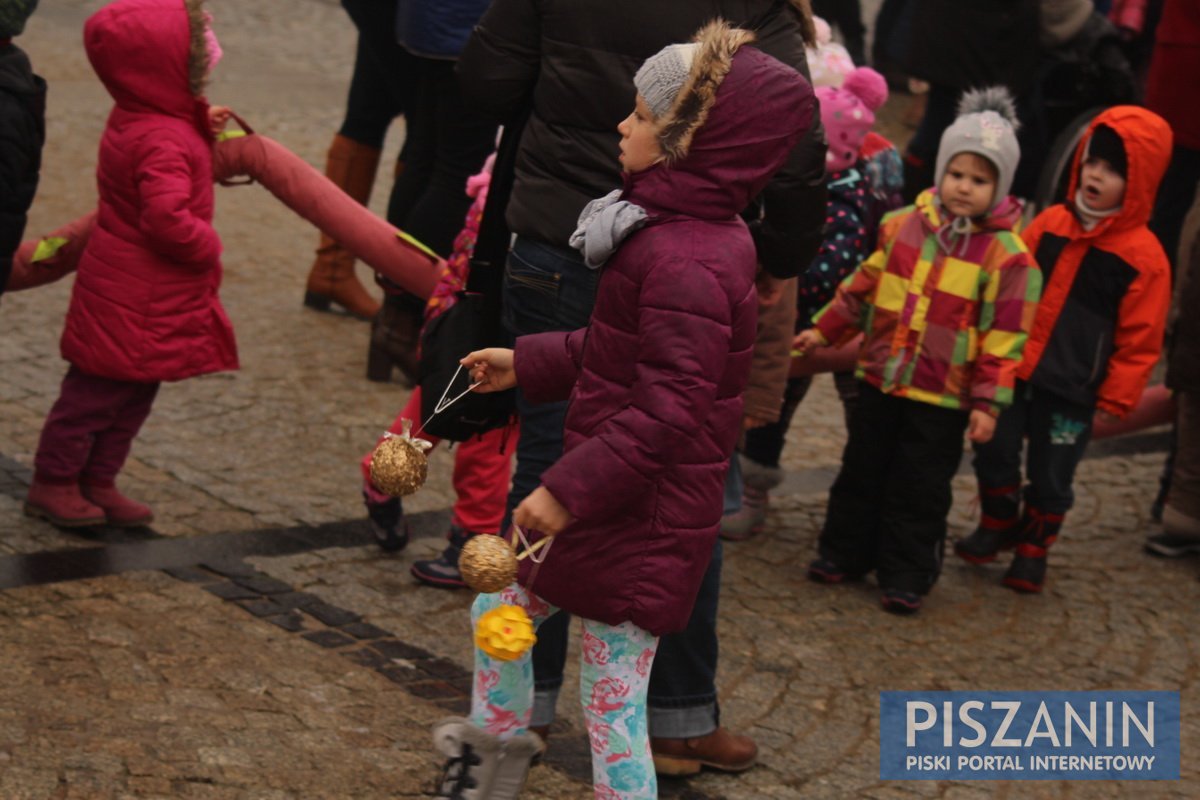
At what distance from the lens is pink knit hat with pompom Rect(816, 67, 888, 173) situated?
5.81m

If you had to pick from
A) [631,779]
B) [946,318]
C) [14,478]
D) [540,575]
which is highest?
[946,318]

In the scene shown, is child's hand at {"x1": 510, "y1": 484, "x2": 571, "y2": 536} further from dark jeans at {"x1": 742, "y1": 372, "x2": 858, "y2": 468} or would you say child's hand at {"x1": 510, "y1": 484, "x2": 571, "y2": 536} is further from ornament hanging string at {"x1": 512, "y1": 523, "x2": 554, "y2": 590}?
dark jeans at {"x1": 742, "y1": 372, "x2": 858, "y2": 468}

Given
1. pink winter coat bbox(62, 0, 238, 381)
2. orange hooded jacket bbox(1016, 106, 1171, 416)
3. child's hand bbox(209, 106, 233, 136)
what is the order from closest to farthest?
pink winter coat bbox(62, 0, 238, 381)
child's hand bbox(209, 106, 233, 136)
orange hooded jacket bbox(1016, 106, 1171, 416)

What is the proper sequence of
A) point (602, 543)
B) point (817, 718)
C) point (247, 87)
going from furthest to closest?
point (247, 87), point (817, 718), point (602, 543)

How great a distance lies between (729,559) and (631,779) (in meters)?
2.39

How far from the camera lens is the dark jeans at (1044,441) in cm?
589

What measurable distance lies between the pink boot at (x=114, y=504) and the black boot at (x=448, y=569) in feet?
2.88

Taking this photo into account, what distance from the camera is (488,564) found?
3.35 meters

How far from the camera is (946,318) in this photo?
5.45 metres

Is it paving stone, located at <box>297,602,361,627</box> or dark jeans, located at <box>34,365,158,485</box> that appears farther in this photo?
dark jeans, located at <box>34,365,158,485</box>

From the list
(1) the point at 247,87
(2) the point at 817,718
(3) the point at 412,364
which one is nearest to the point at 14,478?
(3) the point at 412,364

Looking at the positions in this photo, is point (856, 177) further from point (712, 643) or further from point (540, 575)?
point (540, 575)

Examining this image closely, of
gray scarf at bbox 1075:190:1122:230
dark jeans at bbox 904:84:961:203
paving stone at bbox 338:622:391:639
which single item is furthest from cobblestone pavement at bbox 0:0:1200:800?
dark jeans at bbox 904:84:961:203

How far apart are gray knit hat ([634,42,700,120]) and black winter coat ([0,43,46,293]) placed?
2.25 metres
